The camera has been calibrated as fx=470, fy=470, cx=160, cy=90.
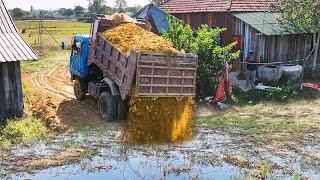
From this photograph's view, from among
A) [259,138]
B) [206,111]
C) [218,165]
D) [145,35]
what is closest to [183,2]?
[206,111]

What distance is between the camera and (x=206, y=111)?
16.0 metres

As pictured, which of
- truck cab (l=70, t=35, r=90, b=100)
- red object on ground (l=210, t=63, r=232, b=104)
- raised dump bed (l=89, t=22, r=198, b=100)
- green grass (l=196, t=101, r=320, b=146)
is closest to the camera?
raised dump bed (l=89, t=22, r=198, b=100)

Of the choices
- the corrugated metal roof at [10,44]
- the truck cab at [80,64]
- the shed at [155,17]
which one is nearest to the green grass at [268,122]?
the truck cab at [80,64]

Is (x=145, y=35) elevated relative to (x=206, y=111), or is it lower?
elevated

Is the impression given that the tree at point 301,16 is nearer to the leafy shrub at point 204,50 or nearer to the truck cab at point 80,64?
the leafy shrub at point 204,50

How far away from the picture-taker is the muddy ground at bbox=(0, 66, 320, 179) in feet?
32.6

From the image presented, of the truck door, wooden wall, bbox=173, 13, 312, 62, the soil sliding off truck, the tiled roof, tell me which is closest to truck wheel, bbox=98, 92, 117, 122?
the soil sliding off truck

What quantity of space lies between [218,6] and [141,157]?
13.5 meters

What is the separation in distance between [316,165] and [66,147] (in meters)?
5.94

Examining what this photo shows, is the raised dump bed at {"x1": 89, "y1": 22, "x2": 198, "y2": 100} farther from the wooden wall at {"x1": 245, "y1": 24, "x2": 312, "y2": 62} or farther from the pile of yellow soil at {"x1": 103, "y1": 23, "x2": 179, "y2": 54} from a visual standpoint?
the wooden wall at {"x1": 245, "y1": 24, "x2": 312, "y2": 62}

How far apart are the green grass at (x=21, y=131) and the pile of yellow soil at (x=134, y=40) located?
324cm

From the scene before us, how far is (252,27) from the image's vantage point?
67.5 ft

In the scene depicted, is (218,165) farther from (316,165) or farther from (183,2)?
(183,2)

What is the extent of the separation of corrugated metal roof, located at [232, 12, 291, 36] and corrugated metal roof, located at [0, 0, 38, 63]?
34.2ft
